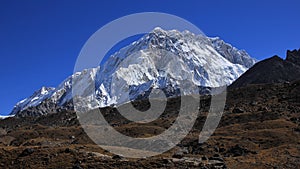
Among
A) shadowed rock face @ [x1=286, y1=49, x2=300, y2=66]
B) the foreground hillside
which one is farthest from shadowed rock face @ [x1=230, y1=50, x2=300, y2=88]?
the foreground hillside

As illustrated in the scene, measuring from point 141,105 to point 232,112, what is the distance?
134 ft

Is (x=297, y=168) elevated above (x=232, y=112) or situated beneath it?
situated beneath

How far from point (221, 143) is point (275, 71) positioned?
317ft

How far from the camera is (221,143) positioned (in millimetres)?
57156

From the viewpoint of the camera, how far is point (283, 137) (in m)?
56.8

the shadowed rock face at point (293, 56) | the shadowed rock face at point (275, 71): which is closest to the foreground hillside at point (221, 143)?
the shadowed rock face at point (275, 71)

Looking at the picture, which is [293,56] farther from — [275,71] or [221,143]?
[221,143]

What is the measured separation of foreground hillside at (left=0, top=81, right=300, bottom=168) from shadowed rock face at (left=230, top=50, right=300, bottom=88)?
37846 millimetres

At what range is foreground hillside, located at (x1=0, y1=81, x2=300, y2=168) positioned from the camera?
127 feet

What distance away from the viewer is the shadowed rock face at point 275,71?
141050 millimetres

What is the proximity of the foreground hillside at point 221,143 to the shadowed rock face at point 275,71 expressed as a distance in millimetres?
37846

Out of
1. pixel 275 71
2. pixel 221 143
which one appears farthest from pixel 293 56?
pixel 221 143

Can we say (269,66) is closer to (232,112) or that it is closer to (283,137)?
(232,112)

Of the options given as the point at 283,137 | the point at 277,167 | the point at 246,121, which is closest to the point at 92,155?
the point at 277,167
